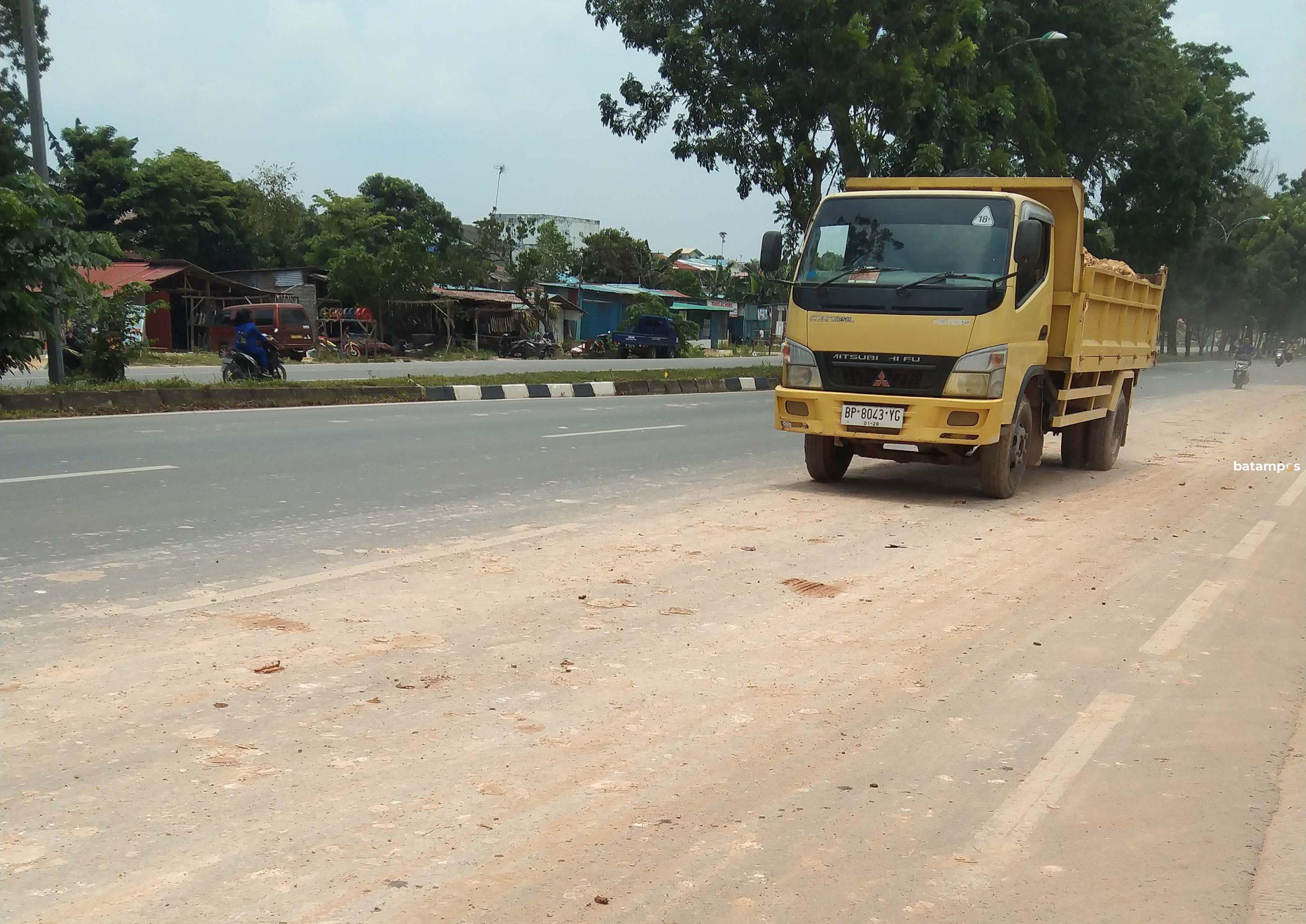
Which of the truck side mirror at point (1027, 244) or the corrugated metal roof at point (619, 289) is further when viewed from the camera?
the corrugated metal roof at point (619, 289)

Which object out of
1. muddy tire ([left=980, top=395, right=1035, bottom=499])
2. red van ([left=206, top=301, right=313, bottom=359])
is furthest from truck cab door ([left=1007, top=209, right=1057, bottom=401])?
red van ([left=206, top=301, right=313, bottom=359])

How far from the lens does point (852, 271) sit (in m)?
9.30

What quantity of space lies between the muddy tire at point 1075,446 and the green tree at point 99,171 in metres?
41.0

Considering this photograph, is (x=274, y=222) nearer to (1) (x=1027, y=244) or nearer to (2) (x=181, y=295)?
(2) (x=181, y=295)

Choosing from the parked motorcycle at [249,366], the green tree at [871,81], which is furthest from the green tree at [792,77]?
the parked motorcycle at [249,366]

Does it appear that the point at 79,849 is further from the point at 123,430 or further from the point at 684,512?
the point at 123,430

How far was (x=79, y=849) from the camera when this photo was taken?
9.78 ft

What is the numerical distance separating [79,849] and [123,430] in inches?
379

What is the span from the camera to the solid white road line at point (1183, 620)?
5301 millimetres

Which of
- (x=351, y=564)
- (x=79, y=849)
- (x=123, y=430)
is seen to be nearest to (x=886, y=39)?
(x=123, y=430)

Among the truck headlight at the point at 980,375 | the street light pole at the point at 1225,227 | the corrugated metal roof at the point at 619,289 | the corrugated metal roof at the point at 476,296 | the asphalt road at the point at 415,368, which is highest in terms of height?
the street light pole at the point at 1225,227

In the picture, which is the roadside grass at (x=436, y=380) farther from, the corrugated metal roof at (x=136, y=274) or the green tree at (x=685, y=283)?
the green tree at (x=685, y=283)

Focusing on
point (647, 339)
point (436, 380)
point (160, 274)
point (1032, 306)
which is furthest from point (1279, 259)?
point (1032, 306)

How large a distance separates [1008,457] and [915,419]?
1.04 metres
